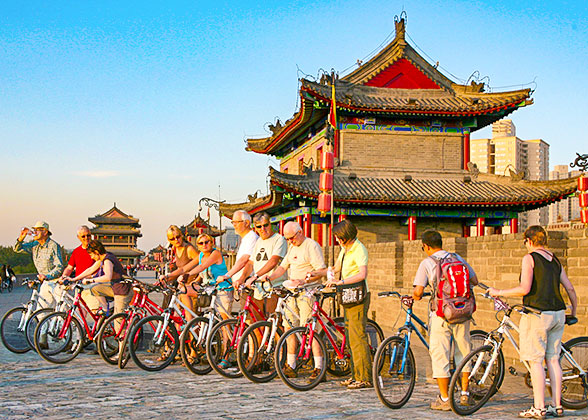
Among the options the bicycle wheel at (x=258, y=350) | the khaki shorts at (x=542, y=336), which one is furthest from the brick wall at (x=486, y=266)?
the khaki shorts at (x=542, y=336)

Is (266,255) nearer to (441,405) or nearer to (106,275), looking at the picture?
(106,275)

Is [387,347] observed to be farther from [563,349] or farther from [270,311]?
[270,311]

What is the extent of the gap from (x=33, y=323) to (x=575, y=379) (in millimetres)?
7332

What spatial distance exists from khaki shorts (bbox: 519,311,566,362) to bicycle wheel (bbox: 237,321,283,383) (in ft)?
9.16

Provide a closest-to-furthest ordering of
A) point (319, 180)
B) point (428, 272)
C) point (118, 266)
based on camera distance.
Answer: point (428, 272) < point (118, 266) < point (319, 180)

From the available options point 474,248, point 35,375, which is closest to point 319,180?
point 474,248

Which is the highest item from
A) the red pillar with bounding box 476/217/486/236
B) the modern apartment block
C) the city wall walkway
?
the modern apartment block

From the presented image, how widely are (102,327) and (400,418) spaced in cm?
444

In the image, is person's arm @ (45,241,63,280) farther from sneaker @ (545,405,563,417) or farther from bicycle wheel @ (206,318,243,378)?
sneaker @ (545,405,563,417)

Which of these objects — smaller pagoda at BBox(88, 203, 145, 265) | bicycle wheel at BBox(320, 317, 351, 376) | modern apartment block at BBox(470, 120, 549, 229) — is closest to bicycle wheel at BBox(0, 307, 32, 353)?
bicycle wheel at BBox(320, 317, 351, 376)

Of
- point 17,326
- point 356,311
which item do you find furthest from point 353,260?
point 17,326

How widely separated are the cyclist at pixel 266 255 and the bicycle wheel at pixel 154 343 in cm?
119

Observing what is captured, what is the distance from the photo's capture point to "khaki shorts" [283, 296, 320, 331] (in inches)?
307

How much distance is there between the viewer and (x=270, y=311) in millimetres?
8516
